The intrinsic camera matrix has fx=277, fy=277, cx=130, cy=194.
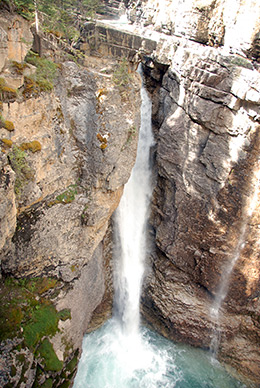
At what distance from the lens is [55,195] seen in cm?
933

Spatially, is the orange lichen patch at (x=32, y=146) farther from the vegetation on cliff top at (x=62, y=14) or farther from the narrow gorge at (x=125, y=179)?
the vegetation on cliff top at (x=62, y=14)

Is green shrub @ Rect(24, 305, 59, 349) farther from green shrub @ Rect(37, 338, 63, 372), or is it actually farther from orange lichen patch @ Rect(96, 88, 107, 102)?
orange lichen patch @ Rect(96, 88, 107, 102)

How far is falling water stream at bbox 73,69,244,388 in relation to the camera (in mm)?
12156

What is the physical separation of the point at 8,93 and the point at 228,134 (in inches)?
326

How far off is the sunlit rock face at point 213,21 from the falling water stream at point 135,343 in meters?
3.62

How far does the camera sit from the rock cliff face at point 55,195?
7.44m

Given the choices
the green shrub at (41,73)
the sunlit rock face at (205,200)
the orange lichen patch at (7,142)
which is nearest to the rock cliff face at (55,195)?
the orange lichen patch at (7,142)

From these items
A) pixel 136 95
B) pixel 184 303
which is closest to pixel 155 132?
pixel 136 95

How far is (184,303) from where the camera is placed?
13.7 metres

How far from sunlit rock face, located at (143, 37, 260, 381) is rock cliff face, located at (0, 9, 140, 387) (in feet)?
8.37

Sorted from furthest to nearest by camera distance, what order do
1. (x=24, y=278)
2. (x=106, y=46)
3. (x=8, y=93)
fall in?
(x=106, y=46)
(x=24, y=278)
(x=8, y=93)

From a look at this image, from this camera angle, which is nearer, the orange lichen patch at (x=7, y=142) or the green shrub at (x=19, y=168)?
the orange lichen patch at (x=7, y=142)

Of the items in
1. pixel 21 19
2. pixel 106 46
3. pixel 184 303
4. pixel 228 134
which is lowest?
pixel 184 303

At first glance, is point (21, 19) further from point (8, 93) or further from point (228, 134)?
point (228, 134)
